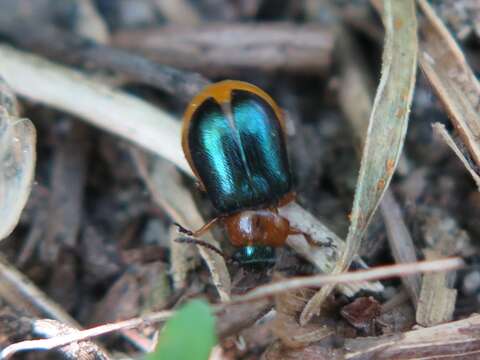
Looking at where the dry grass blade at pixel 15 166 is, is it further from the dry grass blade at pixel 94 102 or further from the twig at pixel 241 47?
the twig at pixel 241 47

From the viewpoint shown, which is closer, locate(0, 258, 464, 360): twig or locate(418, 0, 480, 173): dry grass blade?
locate(0, 258, 464, 360): twig

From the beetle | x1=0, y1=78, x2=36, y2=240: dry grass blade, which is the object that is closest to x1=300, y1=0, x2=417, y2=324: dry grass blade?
the beetle

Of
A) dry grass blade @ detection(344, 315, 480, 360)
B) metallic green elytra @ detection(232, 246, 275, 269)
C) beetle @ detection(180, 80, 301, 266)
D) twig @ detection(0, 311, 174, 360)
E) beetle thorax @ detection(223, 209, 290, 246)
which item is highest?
beetle @ detection(180, 80, 301, 266)

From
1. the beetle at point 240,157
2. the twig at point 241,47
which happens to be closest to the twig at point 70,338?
the beetle at point 240,157

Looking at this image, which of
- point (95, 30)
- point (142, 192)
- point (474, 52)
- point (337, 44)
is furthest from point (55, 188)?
point (474, 52)

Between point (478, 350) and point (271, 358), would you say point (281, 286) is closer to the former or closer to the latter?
point (271, 358)

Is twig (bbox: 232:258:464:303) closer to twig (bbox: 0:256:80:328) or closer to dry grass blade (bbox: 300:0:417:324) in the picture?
dry grass blade (bbox: 300:0:417:324)
